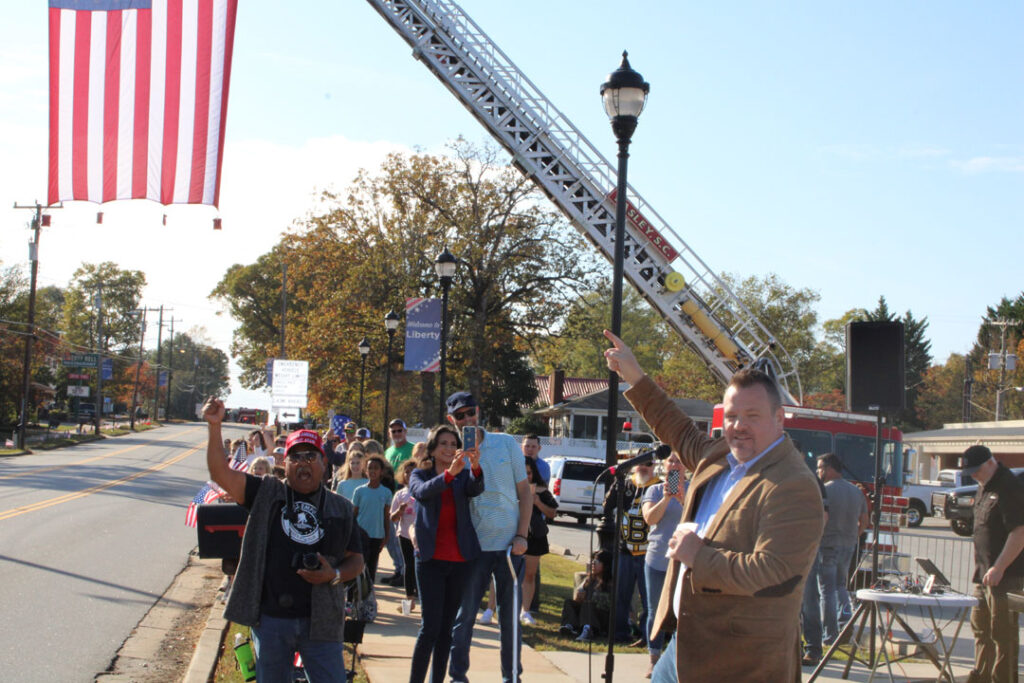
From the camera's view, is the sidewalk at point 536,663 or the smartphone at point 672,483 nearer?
the smartphone at point 672,483

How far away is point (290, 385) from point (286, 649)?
23756 mm

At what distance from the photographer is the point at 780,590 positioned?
339 cm

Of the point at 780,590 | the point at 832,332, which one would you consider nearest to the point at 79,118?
the point at 780,590

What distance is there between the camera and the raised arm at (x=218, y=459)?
4.48 m

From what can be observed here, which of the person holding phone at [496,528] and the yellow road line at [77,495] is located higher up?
the person holding phone at [496,528]

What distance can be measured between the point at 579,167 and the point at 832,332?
59778mm

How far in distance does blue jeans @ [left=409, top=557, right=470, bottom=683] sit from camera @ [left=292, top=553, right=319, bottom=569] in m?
1.67

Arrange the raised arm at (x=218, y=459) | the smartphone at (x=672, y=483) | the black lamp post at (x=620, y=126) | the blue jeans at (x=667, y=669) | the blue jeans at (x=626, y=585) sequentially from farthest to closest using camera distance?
1. the blue jeans at (x=626, y=585)
2. the black lamp post at (x=620, y=126)
3. the smartphone at (x=672, y=483)
4. the raised arm at (x=218, y=459)
5. the blue jeans at (x=667, y=669)

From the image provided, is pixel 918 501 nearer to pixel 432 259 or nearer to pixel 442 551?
pixel 432 259

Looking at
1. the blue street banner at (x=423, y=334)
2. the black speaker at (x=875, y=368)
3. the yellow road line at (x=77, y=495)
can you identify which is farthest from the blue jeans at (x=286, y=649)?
the blue street banner at (x=423, y=334)

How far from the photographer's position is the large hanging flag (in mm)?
8953

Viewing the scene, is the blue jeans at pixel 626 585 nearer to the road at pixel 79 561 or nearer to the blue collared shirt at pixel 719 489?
the road at pixel 79 561

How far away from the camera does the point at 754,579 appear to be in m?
3.30

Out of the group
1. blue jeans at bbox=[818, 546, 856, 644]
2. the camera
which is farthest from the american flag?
blue jeans at bbox=[818, 546, 856, 644]
